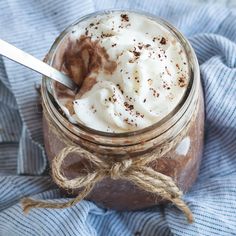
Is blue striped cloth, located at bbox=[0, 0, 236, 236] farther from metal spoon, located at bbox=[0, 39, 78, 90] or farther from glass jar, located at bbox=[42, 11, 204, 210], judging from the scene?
metal spoon, located at bbox=[0, 39, 78, 90]

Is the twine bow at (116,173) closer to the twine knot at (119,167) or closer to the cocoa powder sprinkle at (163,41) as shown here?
the twine knot at (119,167)

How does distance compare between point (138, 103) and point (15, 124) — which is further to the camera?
point (15, 124)

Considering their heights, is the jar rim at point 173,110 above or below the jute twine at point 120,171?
above

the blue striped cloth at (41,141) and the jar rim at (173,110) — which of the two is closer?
the jar rim at (173,110)

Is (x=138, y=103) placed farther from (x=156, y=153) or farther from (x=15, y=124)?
(x=15, y=124)

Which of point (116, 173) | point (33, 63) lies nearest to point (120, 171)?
point (116, 173)

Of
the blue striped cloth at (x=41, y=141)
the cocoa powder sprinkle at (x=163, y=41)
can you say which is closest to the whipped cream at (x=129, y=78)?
the cocoa powder sprinkle at (x=163, y=41)

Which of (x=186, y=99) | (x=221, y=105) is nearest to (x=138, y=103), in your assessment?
(x=186, y=99)

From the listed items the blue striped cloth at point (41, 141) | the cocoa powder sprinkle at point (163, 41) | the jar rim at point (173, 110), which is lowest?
the blue striped cloth at point (41, 141)
